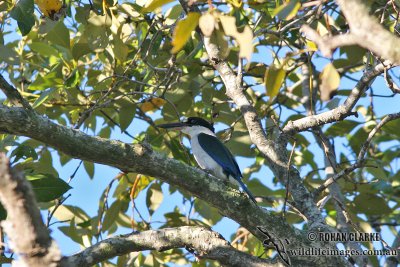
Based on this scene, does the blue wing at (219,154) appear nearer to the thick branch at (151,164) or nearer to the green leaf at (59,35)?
the green leaf at (59,35)

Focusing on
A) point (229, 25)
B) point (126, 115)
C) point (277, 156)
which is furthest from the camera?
point (126, 115)

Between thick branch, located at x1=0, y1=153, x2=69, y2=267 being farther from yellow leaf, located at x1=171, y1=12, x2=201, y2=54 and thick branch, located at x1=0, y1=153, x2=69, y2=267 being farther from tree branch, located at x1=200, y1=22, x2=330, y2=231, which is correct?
tree branch, located at x1=200, y1=22, x2=330, y2=231

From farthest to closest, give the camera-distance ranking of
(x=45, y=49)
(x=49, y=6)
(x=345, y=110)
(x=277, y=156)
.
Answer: (x=45, y=49), (x=49, y=6), (x=277, y=156), (x=345, y=110)

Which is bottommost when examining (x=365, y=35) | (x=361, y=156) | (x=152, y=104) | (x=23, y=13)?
(x=365, y=35)

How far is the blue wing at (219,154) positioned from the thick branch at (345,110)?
1832 mm

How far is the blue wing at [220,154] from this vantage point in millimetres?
5785

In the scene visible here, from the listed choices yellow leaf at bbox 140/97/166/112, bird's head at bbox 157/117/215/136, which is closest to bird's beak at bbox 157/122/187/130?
bird's head at bbox 157/117/215/136

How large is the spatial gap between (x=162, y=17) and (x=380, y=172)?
5.81 ft

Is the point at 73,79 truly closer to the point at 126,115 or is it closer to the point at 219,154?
the point at 126,115

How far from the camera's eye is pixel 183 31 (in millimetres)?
1984

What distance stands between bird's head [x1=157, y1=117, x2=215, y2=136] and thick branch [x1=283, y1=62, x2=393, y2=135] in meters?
1.50

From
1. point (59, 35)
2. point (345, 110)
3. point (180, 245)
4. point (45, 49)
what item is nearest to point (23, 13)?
point (59, 35)

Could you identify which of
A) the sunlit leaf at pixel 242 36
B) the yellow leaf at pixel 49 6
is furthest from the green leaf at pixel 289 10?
the yellow leaf at pixel 49 6

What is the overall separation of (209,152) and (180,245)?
8.53ft
